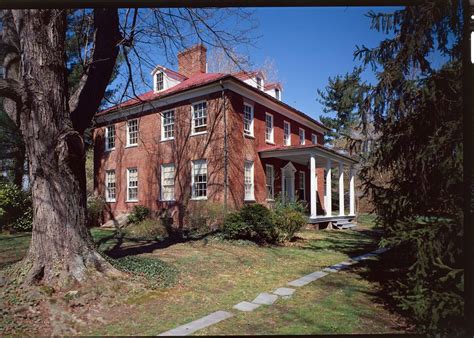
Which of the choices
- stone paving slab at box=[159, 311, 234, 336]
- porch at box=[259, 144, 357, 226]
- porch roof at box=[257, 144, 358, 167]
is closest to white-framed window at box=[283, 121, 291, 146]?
porch at box=[259, 144, 357, 226]

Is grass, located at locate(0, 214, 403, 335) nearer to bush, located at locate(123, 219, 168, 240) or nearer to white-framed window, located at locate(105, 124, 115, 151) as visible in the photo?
bush, located at locate(123, 219, 168, 240)

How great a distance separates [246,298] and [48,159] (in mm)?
3281

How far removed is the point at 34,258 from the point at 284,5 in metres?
4.43

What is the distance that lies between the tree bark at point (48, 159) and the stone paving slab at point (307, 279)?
9.21 feet

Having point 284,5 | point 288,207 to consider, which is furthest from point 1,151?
point 284,5

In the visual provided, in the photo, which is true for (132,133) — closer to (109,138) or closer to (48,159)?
(109,138)

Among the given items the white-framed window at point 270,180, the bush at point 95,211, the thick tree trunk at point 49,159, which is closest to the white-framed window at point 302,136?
the white-framed window at point 270,180

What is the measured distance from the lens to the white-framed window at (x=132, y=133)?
1429cm

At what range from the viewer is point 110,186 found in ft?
51.6

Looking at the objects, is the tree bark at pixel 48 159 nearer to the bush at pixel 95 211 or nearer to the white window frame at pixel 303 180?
the bush at pixel 95 211

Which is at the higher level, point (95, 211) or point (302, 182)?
point (302, 182)

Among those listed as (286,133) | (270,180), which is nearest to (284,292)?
(270,180)

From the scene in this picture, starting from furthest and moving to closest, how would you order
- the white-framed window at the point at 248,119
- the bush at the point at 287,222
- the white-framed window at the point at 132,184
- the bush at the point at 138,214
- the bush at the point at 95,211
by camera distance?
1. the bush at the point at 95,211
2. the white-framed window at the point at 132,184
3. the bush at the point at 138,214
4. the white-framed window at the point at 248,119
5. the bush at the point at 287,222

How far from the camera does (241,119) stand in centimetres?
1172
